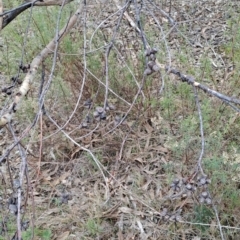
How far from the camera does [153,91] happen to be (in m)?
2.79

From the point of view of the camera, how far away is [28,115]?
283 cm

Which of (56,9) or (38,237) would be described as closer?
(38,237)

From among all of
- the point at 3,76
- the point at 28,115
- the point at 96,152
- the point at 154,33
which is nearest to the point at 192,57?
the point at 154,33

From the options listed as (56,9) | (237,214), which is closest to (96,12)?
(56,9)

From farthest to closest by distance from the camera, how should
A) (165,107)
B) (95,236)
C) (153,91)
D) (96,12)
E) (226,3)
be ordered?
1. (226,3)
2. (96,12)
3. (153,91)
4. (165,107)
5. (95,236)

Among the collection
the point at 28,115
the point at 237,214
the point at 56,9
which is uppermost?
the point at 56,9

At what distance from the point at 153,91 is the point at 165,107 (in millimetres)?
212

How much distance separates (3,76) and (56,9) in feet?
2.45

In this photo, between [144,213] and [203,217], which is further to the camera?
[144,213]

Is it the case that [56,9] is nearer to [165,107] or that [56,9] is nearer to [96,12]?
[96,12]

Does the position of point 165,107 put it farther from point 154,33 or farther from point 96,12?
point 96,12

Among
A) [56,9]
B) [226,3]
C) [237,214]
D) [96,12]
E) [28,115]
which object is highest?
[56,9]

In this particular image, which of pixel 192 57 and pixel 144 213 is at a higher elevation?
pixel 192 57

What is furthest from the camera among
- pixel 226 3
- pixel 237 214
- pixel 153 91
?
pixel 226 3
